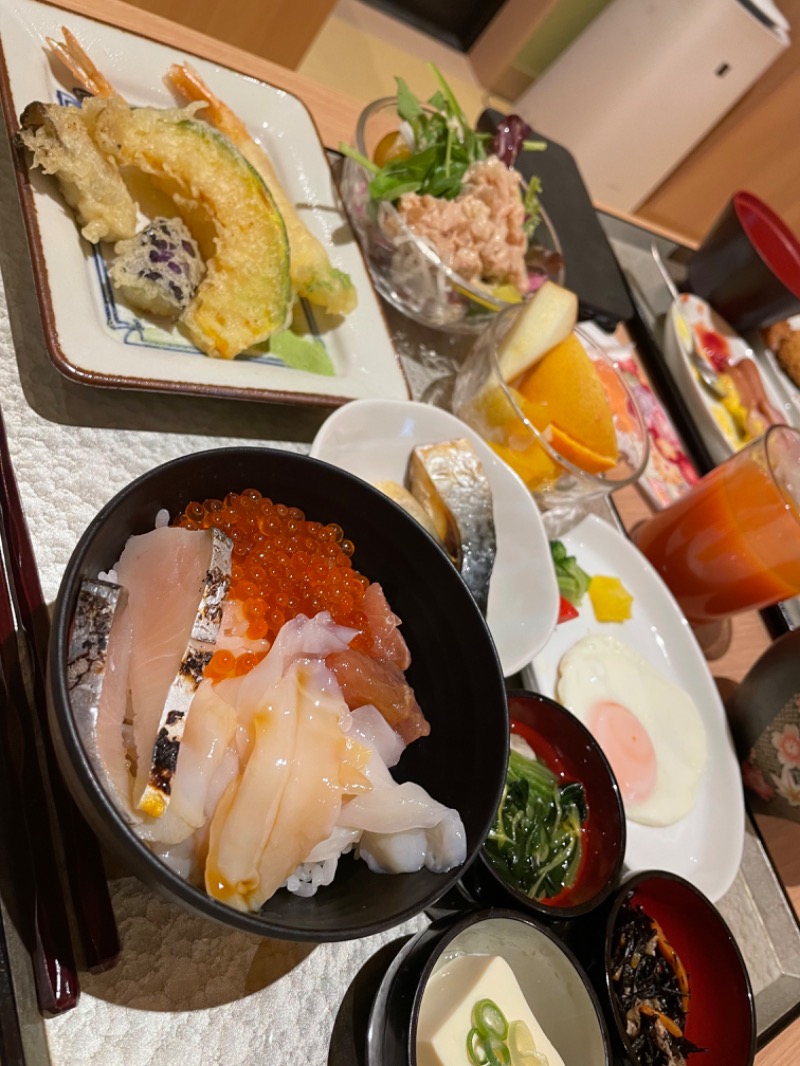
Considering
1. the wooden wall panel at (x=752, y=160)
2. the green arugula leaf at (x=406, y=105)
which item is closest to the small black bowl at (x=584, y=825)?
the green arugula leaf at (x=406, y=105)

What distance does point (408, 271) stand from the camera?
55.2 inches

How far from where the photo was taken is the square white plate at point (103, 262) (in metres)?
0.92

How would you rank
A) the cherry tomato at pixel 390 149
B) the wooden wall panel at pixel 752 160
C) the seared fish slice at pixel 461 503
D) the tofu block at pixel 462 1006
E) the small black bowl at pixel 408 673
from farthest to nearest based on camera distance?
the wooden wall panel at pixel 752 160, the cherry tomato at pixel 390 149, the seared fish slice at pixel 461 503, the tofu block at pixel 462 1006, the small black bowl at pixel 408 673

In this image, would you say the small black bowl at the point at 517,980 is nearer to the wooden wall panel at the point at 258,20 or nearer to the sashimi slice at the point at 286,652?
the sashimi slice at the point at 286,652

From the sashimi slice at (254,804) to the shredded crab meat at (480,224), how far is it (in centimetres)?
102

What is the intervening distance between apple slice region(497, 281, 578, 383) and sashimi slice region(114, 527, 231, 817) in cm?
76

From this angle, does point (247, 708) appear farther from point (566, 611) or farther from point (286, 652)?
point (566, 611)

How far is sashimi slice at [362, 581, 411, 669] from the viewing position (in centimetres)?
81

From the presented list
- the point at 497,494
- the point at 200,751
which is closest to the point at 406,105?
the point at 497,494

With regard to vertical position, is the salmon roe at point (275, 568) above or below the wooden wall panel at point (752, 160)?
below

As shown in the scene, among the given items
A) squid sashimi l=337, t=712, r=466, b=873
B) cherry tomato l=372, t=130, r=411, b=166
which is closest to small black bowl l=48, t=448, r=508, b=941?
squid sashimi l=337, t=712, r=466, b=873

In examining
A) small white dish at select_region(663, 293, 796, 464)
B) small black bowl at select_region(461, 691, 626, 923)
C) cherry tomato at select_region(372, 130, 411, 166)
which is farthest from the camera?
small white dish at select_region(663, 293, 796, 464)

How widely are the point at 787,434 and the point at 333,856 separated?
1.24 meters

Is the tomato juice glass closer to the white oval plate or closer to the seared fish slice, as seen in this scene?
the white oval plate
